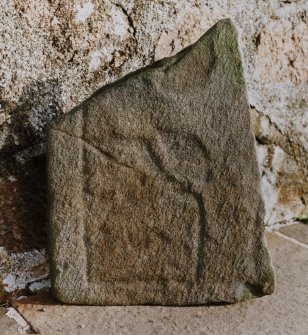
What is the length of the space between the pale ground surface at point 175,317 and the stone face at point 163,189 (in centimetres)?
3

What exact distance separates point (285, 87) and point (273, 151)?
183 mm

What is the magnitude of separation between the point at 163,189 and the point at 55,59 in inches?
15.0

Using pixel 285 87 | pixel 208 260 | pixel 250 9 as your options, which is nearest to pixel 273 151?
pixel 285 87

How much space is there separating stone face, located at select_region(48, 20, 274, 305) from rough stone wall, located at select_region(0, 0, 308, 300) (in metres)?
0.12

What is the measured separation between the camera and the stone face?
1.31 meters

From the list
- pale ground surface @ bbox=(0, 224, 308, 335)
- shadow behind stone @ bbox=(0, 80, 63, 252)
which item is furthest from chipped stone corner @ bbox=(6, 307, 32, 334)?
shadow behind stone @ bbox=(0, 80, 63, 252)

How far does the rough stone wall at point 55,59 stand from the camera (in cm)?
136

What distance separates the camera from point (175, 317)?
133 centimetres

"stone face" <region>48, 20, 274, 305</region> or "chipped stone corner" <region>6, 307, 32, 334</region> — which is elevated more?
"stone face" <region>48, 20, 274, 305</region>

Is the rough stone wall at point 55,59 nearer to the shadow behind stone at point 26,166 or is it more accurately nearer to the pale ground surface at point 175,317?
the shadow behind stone at point 26,166

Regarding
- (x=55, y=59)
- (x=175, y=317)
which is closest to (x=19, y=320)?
(x=175, y=317)

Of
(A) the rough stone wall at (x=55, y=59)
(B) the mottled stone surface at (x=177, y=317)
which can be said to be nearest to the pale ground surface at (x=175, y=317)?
(B) the mottled stone surface at (x=177, y=317)

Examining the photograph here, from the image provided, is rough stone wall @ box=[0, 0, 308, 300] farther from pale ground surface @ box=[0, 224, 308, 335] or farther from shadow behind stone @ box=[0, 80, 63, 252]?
pale ground surface @ box=[0, 224, 308, 335]

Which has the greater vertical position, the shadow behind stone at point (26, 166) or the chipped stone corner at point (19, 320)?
the shadow behind stone at point (26, 166)
